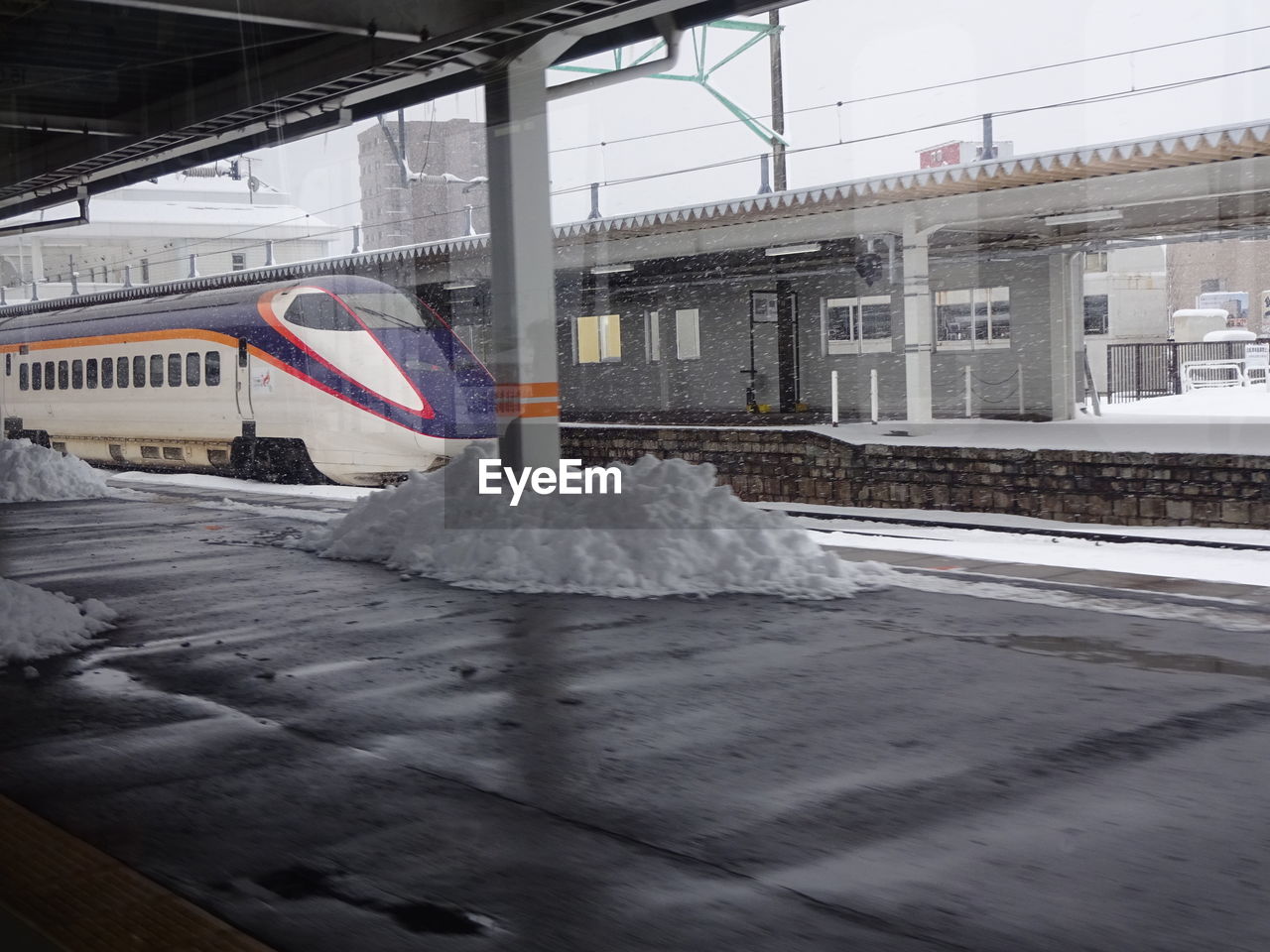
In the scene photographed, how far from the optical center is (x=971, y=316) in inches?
884

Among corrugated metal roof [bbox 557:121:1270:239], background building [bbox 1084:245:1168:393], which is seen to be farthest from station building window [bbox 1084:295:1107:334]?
corrugated metal roof [bbox 557:121:1270:239]

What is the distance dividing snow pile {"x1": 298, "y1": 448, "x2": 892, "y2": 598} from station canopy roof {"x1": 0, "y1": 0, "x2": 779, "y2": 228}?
319 cm

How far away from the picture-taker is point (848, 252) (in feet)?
72.2

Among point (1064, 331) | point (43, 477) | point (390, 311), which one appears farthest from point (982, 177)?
point (43, 477)

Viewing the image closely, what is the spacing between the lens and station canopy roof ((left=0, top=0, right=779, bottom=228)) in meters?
9.58

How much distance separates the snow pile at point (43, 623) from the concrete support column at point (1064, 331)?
17175mm

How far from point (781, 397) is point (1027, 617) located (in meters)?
18.0

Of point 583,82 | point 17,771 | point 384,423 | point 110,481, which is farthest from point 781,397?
point 17,771

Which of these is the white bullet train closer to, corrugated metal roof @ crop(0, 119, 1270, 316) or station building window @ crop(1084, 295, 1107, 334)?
corrugated metal roof @ crop(0, 119, 1270, 316)

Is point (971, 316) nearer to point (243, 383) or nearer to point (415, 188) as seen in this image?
point (243, 383)

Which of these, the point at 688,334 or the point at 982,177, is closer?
the point at 982,177

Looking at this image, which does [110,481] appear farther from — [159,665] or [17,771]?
[17,771]

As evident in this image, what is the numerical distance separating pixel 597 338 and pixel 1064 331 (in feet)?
34.3

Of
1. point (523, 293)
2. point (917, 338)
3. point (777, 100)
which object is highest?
point (777, 100)
